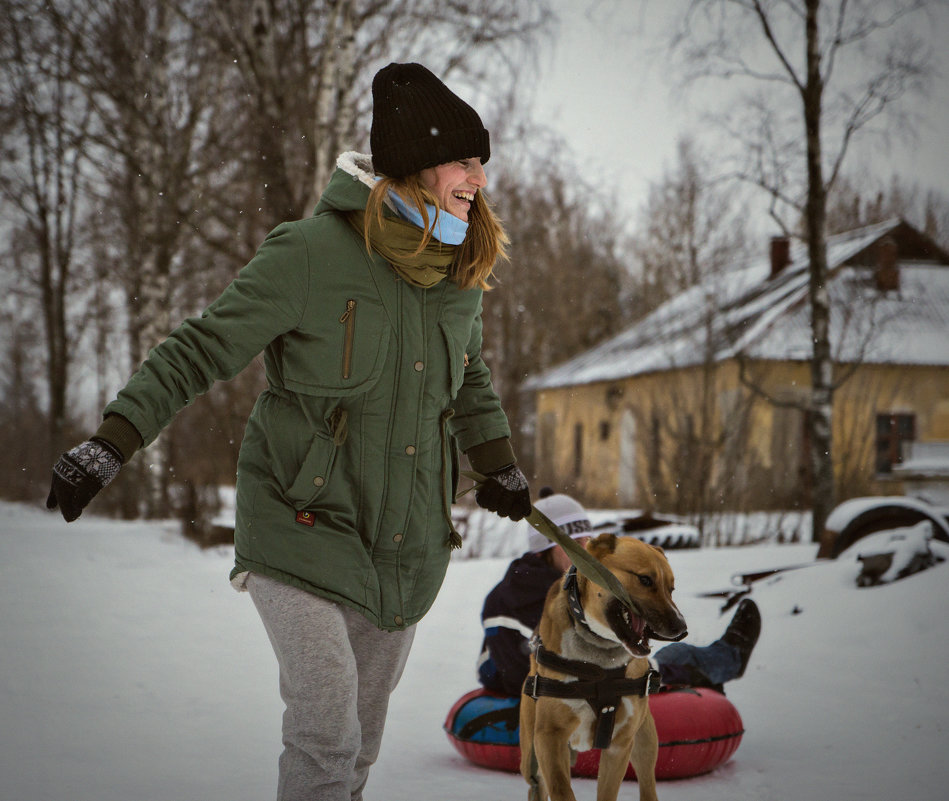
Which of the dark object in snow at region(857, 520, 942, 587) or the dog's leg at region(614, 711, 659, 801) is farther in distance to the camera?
the dark object in snow at region(857, 520, 942, 587)

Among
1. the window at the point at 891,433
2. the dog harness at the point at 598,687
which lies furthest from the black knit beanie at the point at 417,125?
the window at the point at 891,433

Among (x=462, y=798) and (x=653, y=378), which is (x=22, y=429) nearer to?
(x=653, y=378)

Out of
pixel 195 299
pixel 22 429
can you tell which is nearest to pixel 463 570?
pixel 195 299

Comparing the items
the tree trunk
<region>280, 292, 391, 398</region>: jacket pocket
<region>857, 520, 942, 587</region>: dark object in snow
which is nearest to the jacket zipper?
<region>280, 292, 391, 398</region>: jacket pocket

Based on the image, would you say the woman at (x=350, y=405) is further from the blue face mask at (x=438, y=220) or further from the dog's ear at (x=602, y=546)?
the dog's ear at (x=602, y=546)

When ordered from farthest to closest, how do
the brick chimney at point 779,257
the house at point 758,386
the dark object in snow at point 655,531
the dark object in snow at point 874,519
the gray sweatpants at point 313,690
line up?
the brick chimney at point 779,257, the house at point 758,386, the dark object in snow at point 655,531, the dark object in snow at point 874,519, the gray sweatpants at point 313,690

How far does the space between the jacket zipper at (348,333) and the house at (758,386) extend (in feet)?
30.4

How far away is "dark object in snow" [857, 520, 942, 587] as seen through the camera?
6020mm

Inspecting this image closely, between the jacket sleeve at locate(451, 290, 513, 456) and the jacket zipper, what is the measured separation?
60cm

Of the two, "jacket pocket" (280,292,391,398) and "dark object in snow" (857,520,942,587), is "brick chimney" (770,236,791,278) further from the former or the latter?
"jacket pocket" (280,292,391,398)

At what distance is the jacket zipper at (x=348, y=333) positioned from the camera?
2.15m

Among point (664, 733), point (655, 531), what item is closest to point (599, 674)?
point (664, 733)

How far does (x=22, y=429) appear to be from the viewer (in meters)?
20.5

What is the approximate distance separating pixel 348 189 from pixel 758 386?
408 inches
